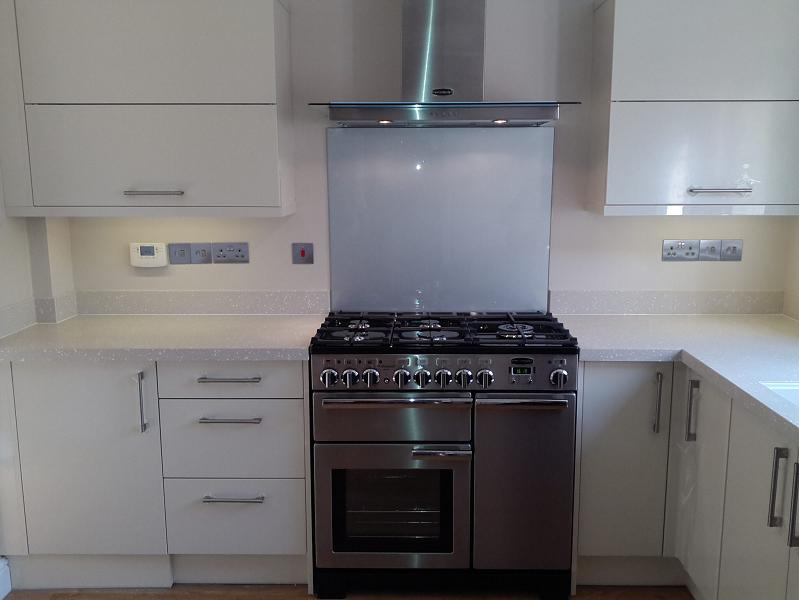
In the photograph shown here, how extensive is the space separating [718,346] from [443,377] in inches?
38.0

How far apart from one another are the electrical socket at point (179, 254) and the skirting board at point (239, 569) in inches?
46.8

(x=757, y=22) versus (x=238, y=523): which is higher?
(x=757, y=22)

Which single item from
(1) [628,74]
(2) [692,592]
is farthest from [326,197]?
(2) [692,592]

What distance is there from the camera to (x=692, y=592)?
2.44 metres

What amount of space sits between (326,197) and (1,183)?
1208 mm

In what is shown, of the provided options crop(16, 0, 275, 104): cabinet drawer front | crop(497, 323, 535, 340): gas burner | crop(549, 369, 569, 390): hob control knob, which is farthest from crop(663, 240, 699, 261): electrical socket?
crop(16, 0, 275, 104): cabinet drawer front

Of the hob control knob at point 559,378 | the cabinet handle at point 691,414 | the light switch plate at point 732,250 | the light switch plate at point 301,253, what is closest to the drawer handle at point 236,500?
the light switch plate at point 301,253

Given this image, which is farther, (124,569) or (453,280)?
(453,280)

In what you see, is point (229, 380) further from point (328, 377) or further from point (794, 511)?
point (794, 511)

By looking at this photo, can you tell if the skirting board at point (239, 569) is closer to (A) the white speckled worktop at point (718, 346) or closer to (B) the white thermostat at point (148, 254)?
(B) the white thermostat at point (148, 254)

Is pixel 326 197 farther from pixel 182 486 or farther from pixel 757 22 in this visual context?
pixel 757 22

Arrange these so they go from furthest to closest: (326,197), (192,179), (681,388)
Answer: (326,197), (192,179), (681,388)

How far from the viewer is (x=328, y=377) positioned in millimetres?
2273

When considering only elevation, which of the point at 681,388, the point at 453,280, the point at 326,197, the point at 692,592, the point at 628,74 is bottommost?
the point at 692,592
